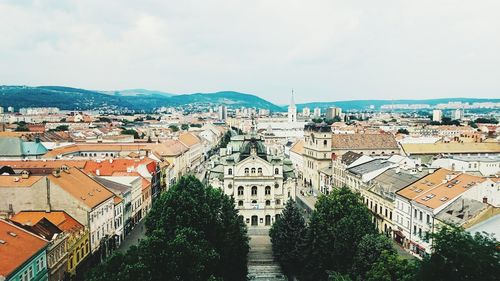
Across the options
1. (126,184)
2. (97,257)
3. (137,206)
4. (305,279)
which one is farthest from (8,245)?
(137,206)

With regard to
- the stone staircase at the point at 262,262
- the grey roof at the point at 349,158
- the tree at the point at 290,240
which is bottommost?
the stone staircase at the point at 262,262

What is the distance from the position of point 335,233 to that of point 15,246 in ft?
97.7

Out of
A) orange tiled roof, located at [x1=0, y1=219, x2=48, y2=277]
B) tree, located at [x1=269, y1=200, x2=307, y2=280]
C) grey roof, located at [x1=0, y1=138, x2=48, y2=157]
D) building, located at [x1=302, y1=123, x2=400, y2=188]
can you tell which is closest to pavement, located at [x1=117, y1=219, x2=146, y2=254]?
tree, located at [x1=269, y1=200, x2=307, y2=280]

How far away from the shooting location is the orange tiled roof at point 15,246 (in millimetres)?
37000

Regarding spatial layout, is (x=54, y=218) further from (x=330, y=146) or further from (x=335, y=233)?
(x=330, y=146)

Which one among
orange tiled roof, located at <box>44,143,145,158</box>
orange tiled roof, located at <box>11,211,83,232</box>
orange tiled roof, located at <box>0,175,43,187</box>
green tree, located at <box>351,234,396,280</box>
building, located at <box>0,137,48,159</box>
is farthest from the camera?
orange tiled roof, located at <box>44,143,145,158</box>

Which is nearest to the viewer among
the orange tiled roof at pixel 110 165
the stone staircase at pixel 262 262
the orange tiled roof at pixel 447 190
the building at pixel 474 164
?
the orange tiled roof at pixel 447 190

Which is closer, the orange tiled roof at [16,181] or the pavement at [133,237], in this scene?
the orange tiled roof at [16,181]

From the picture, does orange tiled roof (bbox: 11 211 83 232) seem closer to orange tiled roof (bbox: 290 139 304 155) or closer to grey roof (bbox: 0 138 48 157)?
grey roof (bbox: 0 138 48 157)

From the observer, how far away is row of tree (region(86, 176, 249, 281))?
120 feet

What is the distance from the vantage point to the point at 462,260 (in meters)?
27.9

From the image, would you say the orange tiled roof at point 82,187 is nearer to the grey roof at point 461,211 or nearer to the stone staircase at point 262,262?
the stone staircase at point 262,262

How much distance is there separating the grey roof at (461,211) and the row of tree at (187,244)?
22.6 metres

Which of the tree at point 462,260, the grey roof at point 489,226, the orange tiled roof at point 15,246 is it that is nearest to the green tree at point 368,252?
the grey roof at point 489,226
